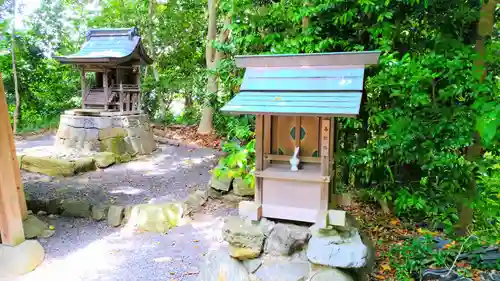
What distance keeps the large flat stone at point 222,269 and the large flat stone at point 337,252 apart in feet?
2.47

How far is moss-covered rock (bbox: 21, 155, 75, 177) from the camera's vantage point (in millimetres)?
7820

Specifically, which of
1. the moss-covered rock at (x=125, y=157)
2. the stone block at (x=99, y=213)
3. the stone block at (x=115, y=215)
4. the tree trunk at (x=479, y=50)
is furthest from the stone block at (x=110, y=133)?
the tree trunk at (x=479, y=50)

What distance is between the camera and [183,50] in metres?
14.3

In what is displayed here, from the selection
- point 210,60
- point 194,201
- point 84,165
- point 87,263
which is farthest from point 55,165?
point 210,60

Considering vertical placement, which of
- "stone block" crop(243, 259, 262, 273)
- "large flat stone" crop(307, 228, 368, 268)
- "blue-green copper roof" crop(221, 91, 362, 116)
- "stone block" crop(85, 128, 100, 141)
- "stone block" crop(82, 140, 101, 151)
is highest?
"blue-green copper roof" crop(221, 91, 362, 116)

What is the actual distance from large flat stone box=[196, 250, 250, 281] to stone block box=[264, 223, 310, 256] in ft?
1.19

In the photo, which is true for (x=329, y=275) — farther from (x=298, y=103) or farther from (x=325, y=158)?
(x=298, y=103)

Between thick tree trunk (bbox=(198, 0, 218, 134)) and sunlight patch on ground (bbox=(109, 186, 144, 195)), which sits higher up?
thick tree trunk (bbox=(198, 0, 218, 134))

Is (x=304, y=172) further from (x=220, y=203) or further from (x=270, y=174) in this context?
(x=220, y=203)

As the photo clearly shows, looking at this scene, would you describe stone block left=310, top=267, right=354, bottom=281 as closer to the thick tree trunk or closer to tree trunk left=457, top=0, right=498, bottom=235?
tree trunk left=457, top=0, right=498, bottom=235

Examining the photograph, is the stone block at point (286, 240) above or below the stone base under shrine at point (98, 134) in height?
below

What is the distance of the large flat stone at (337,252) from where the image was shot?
3186 mm

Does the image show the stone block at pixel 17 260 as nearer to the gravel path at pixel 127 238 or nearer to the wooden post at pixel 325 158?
the gravel path at pixel 127 238

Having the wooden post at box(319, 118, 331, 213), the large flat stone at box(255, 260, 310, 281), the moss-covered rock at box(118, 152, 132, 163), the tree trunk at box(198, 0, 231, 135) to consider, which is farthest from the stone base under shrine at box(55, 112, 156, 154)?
the wooden post at box(319, 118, 331, 213)
